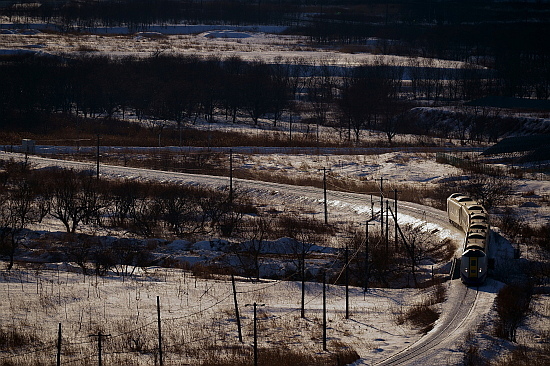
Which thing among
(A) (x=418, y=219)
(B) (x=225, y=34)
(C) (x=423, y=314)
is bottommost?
(A) (x=418, y=219)

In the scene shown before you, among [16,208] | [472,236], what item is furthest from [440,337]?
[16,208]

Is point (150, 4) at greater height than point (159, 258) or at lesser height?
greater

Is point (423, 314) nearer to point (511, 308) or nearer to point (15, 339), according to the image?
point (511, 308)

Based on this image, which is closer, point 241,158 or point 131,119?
point 241,158

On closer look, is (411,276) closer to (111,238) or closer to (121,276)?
(121,276)

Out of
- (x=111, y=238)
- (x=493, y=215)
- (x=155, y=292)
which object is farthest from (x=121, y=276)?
(x=493, y=215)

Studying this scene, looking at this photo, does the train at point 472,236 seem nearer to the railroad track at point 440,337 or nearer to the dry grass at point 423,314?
the railroad track at point 440,337
